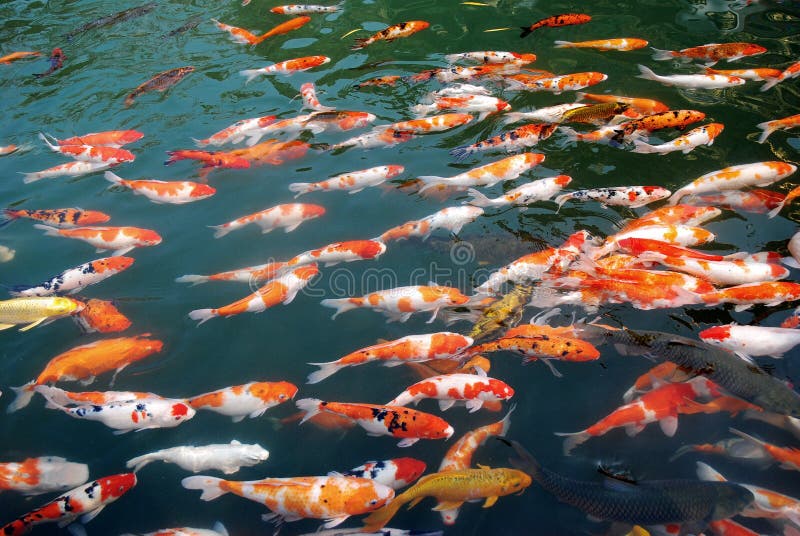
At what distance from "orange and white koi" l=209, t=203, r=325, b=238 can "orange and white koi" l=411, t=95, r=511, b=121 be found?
278cm

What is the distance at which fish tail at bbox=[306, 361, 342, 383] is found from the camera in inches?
188

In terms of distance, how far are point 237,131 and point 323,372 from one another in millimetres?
4933

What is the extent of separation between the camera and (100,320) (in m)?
5.57

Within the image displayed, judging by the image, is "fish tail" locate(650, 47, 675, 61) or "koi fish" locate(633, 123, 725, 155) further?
"fish tail" locate(650, 47, 675, 61)

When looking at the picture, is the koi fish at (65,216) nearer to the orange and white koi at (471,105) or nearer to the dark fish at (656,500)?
the orange and white koi at (471,105)

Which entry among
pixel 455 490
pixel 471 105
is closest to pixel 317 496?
pixel 455 490

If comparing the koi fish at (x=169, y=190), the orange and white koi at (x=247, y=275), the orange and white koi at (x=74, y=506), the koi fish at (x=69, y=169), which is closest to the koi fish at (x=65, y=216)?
the koi fish at (x=169, y=190)

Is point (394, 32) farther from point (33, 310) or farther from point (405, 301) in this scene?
point (33, 310)

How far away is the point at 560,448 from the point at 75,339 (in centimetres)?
512

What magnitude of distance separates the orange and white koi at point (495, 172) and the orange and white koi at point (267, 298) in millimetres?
2184

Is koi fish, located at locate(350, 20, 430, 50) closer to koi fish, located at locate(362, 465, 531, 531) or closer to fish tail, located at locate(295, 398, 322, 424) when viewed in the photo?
fish tail, located at locate(295, 398, 322, 424)

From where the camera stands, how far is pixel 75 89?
10344mm

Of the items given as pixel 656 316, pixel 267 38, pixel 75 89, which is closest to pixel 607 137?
pixel 656 316

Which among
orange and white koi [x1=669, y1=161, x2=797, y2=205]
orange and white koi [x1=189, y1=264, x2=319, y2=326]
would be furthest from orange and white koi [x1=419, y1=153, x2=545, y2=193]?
orange and white koi [x1=189, y1=264, x2=319, y2=326]
